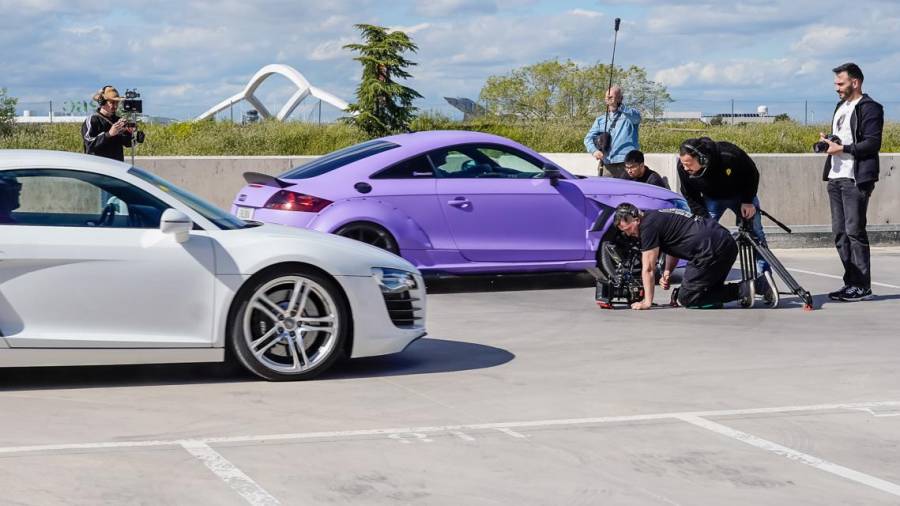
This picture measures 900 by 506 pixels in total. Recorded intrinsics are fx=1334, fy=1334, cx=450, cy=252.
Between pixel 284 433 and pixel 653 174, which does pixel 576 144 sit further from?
pixel 284 433

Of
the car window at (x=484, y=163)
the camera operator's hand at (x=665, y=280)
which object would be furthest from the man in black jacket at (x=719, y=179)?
the car window at (x=484, y=163)

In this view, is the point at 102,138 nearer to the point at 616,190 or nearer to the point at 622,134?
the point at 616,190

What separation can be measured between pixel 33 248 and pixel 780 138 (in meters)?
31.2

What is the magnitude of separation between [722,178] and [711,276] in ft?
3.33

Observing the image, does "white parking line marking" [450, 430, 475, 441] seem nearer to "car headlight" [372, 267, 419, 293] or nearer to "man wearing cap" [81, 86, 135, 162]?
"car headlight" [372, 267, 419, 293]

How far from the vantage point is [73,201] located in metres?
7.33

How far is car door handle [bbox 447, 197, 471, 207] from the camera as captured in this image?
1181 centimetres

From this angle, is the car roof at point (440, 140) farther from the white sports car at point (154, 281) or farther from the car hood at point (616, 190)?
the white sports car at point (154, 281)

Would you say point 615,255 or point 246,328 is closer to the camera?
point 246,328

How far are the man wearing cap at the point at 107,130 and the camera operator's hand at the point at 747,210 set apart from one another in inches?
236

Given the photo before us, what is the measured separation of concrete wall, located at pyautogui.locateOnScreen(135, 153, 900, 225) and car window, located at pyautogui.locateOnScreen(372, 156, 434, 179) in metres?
5.53

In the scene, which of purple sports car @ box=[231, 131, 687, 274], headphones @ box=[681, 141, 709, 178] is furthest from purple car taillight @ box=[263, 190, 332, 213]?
headphones @ box=[681, 141, 709, 178]

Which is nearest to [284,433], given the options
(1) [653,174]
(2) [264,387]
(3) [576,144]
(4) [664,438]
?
(2) [264,387]

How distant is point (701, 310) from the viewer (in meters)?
11.1
